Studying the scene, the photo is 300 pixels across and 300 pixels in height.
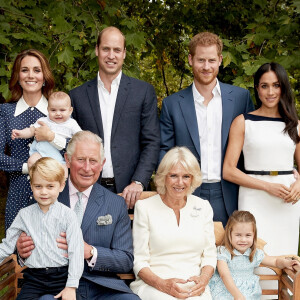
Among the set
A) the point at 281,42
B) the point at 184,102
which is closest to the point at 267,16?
the point at 281,42

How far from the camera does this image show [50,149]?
11.6ft

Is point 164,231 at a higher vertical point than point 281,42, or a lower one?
lower

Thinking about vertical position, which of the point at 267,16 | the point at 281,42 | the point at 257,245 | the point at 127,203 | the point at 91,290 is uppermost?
the point at 267,16

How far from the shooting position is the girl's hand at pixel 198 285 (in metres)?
3.20

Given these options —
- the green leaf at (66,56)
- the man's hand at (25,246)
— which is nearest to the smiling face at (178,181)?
the man's hand at (25,246)

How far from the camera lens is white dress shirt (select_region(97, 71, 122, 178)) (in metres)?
3.87

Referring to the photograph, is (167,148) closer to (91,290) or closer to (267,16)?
(91,290)

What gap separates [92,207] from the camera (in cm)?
326

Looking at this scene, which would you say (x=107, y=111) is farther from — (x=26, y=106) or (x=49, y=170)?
(x=49, y=170)

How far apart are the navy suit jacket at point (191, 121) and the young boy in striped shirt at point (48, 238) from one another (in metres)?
1.16

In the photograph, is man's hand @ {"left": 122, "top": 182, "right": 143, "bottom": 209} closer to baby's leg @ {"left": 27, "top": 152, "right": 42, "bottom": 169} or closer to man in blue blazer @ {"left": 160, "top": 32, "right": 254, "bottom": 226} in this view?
man in blue blazer @ {"left": 160, "top": 32, "right": 254, "bottom": 226}

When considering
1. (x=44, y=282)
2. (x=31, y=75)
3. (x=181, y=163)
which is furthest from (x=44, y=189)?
(x=31, y=75)

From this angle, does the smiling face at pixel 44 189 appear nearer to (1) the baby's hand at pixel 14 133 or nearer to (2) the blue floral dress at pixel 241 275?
(1) the baby's hand at pixel 14 133

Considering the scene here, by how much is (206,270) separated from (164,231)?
1.23 ft
